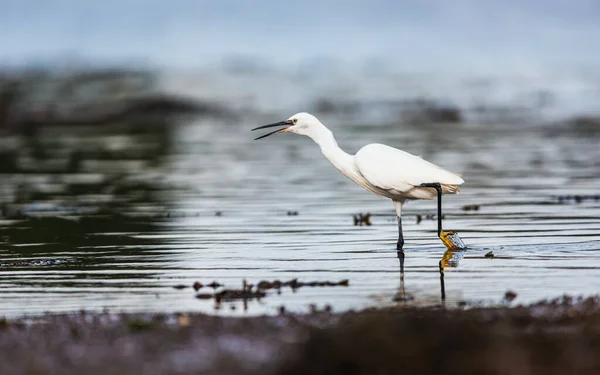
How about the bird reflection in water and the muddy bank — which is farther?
the bird reflection in water

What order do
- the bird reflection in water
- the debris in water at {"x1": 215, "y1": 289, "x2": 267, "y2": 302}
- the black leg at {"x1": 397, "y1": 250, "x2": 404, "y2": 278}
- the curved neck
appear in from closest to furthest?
the bird reflection in water, the debris in water at {"x1": 215, "y1": 289, "x2": 267, "y2": 302}, the black leg at {"x1": 397, "y1": 250, "x2": 404, "y2": 278}, the curved neck

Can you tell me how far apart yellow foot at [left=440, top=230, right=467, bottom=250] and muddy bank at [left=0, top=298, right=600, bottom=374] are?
428 cm

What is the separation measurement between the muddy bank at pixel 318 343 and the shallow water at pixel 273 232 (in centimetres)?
96

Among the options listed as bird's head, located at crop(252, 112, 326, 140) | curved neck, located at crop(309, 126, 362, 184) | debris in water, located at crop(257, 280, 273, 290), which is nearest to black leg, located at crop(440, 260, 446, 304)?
debris in water, located at crop(257, 280, 273, 290)

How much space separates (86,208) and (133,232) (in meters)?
4.44

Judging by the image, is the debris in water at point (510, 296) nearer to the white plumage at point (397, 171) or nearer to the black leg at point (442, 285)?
the black leg at point (442, 285)

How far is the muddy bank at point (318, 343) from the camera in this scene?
736cm

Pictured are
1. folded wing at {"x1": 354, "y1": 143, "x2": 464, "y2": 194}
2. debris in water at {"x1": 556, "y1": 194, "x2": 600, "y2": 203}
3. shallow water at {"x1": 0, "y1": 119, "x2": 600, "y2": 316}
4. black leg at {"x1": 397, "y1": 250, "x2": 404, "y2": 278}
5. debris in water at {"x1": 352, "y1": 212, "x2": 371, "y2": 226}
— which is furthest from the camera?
debris in water at {"x1": 556, "y1": 194, "x2": 600, "y2": 203}

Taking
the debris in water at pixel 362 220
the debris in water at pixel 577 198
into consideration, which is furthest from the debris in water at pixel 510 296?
the debris in water at pixel 577 198

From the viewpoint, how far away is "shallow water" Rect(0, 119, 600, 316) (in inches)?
471

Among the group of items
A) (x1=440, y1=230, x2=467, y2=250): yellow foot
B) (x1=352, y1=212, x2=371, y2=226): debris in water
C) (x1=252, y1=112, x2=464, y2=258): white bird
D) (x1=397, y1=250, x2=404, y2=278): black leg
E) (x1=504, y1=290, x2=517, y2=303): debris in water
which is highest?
(x1=252, y1=112, x2=464, y2=258): white bird

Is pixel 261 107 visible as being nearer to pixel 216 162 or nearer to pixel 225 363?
pixel 216 162

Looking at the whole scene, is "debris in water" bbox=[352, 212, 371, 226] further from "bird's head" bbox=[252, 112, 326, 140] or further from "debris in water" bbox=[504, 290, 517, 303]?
"debris in water" bbox=[504, 290, 517, 303]

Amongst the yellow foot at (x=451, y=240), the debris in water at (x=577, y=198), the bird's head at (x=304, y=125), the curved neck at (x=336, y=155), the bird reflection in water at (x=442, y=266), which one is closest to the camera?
the bird reflection in water at (x=442, y=266)
